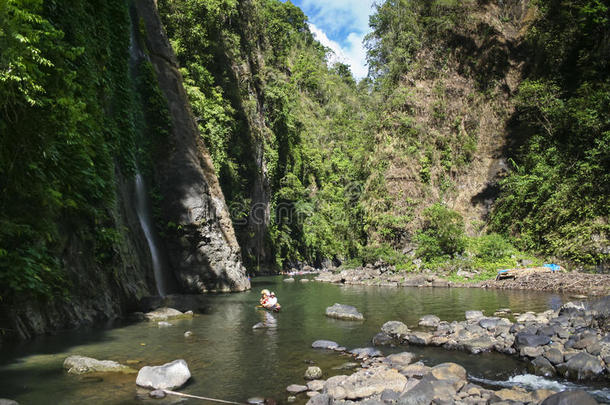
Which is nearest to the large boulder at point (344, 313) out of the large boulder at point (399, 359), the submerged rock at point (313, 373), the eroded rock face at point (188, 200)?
the large boulder at point (399, 359)

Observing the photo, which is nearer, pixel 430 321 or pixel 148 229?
pixel 430 321

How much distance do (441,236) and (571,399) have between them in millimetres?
23888

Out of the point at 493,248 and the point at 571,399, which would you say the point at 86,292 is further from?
Result: the point at 493,248

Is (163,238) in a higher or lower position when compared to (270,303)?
higher

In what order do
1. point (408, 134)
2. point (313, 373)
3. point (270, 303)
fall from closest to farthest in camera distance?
1. point (313, 373)
2. point (270, 303)
3. point (408, 134)

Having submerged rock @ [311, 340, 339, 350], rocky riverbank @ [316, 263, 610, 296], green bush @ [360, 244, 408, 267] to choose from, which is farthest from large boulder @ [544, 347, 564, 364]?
green bush @ [360, 244, 408, 267]

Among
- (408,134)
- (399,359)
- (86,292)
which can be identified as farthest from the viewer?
(408,134)

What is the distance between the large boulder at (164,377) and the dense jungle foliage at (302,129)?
12.5ft

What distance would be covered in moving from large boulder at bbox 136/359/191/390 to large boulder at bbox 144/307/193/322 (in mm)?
6453

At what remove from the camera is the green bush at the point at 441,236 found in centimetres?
2780

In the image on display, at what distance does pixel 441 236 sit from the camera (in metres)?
28.2

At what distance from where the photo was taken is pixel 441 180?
3412 centimetres

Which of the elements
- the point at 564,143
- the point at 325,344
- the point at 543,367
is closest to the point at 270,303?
the point at 325,344

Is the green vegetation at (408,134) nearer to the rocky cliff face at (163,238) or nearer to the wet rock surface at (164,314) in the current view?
the rocky cliff face at (163,238)
